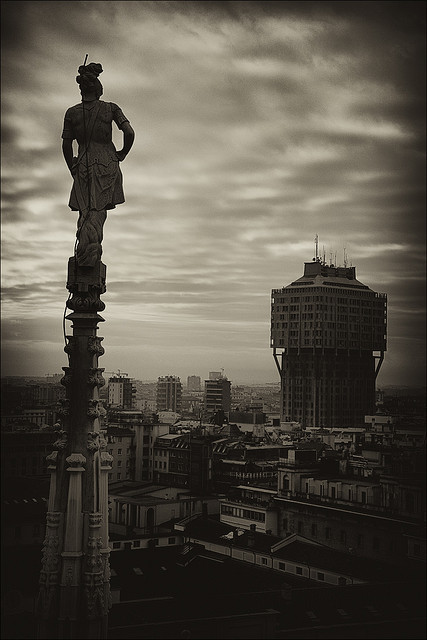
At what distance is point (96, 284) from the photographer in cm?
142

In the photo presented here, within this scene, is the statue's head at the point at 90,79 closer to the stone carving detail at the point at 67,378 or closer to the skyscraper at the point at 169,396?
the stone carving detail at the point at 67,378

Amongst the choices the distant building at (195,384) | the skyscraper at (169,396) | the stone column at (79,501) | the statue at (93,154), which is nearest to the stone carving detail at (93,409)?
the stone column at (79,501)

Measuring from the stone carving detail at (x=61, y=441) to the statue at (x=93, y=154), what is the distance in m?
0.33

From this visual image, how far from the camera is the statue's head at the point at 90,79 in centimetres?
146

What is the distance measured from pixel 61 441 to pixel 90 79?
62 cm

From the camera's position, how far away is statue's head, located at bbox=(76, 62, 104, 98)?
1464 millimetres

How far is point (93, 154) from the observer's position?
4.84 feet

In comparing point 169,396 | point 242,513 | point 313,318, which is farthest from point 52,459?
Answer: point 169,396

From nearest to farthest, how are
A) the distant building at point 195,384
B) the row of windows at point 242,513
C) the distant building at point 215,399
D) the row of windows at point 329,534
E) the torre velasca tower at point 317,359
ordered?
1. the row of windows at point 329,534
2. the row of windows at point 242,513
3. the torre velasca tower at point 317,359
4. the distant building at point 195,384
5. the distant building at point 215,399

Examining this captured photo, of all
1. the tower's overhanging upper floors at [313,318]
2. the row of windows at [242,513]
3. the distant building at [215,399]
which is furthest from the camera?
Answer: the distant building at [215,399]

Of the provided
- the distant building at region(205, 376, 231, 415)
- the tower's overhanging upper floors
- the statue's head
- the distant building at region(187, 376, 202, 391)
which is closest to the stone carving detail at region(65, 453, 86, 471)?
the statue's head

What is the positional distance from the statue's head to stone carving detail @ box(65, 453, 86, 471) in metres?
0.63

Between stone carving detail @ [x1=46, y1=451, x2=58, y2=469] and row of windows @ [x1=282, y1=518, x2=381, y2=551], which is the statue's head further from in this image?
row of windows @ [x1=282, y1=518, x2=381, y2=551]

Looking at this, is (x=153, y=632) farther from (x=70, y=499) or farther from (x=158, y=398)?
(x=158, y=398)
